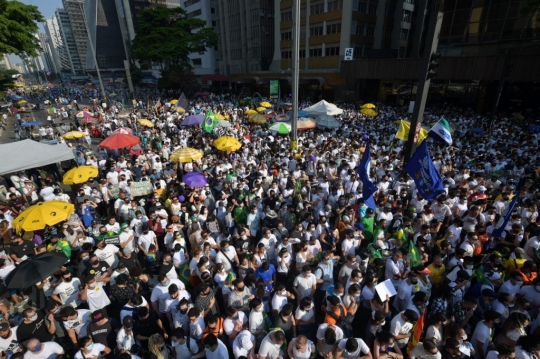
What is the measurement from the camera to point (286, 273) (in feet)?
18.9

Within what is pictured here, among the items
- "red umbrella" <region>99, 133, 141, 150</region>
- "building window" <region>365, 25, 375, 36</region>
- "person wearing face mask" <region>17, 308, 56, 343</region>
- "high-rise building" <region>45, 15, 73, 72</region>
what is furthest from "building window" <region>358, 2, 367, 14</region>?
"high-rise building" <region>45, 15, 73, 72</region>

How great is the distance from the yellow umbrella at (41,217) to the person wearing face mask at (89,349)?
3.68 m

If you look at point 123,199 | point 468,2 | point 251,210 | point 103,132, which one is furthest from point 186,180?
point 468,2

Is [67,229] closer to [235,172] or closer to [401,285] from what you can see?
[235,172]

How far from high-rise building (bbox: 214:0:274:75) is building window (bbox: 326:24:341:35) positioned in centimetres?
1309

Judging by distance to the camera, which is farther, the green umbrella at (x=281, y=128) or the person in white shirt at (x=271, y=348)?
the green umbrella at (x=281, y=128)

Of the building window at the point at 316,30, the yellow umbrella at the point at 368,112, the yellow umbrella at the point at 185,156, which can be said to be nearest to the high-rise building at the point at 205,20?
the building window at the point at 316,30

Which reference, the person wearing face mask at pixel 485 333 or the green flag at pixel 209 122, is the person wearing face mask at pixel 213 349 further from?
the green flag at pixel 209 122

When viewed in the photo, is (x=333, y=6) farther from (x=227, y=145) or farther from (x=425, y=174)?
(x=425, y=174)

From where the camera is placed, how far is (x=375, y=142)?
14820 millimetres

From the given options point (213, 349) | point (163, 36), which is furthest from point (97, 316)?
point (163, 36)

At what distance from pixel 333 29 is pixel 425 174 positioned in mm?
32994

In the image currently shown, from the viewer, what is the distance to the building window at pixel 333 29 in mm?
33531

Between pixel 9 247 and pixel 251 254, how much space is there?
5.65 metres
